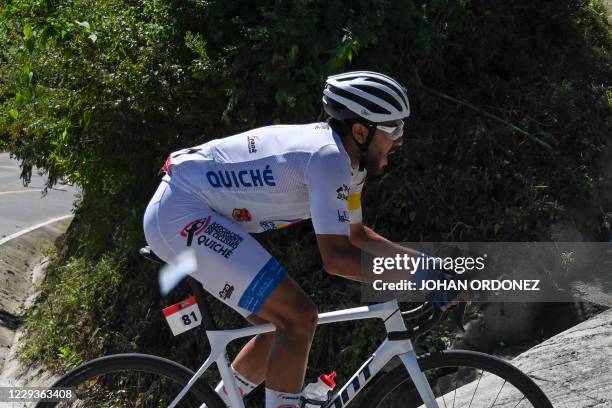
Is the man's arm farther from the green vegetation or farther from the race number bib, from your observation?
the green vegetation

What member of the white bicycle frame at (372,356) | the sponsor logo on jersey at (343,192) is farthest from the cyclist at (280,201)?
the white bicycle frame at (372,356)

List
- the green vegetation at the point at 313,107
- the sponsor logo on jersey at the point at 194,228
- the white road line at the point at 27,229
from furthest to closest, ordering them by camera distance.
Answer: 1. the white road line at the point at 27,229
2. the green vegetation at the point at 313,107
3. the sponsor logo on jersey at the point at 194,228

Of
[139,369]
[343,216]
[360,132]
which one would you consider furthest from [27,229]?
[343,216]

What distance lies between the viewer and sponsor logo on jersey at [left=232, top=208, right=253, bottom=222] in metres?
3.71

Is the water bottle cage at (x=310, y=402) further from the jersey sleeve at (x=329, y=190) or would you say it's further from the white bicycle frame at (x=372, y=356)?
the jersey sleeve at (x=329, y=190)

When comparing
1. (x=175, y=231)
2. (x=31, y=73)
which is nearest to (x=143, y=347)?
(x=31, y=73)

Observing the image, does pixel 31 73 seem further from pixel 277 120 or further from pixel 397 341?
pixel 397 341

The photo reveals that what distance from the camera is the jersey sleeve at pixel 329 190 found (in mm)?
3340

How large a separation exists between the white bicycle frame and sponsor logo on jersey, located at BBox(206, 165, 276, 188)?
61cm

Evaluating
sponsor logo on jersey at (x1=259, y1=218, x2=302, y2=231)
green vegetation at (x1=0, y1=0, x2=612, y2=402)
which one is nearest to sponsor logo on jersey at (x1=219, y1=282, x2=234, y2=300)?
sponsor logo on jersey at (x1=259, y1=218, x2=302, y2=231)

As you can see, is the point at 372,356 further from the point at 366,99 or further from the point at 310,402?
the point at 366,99

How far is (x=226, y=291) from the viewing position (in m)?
3.58

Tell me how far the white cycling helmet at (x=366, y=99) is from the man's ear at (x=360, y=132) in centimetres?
4

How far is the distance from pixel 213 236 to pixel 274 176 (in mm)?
362
